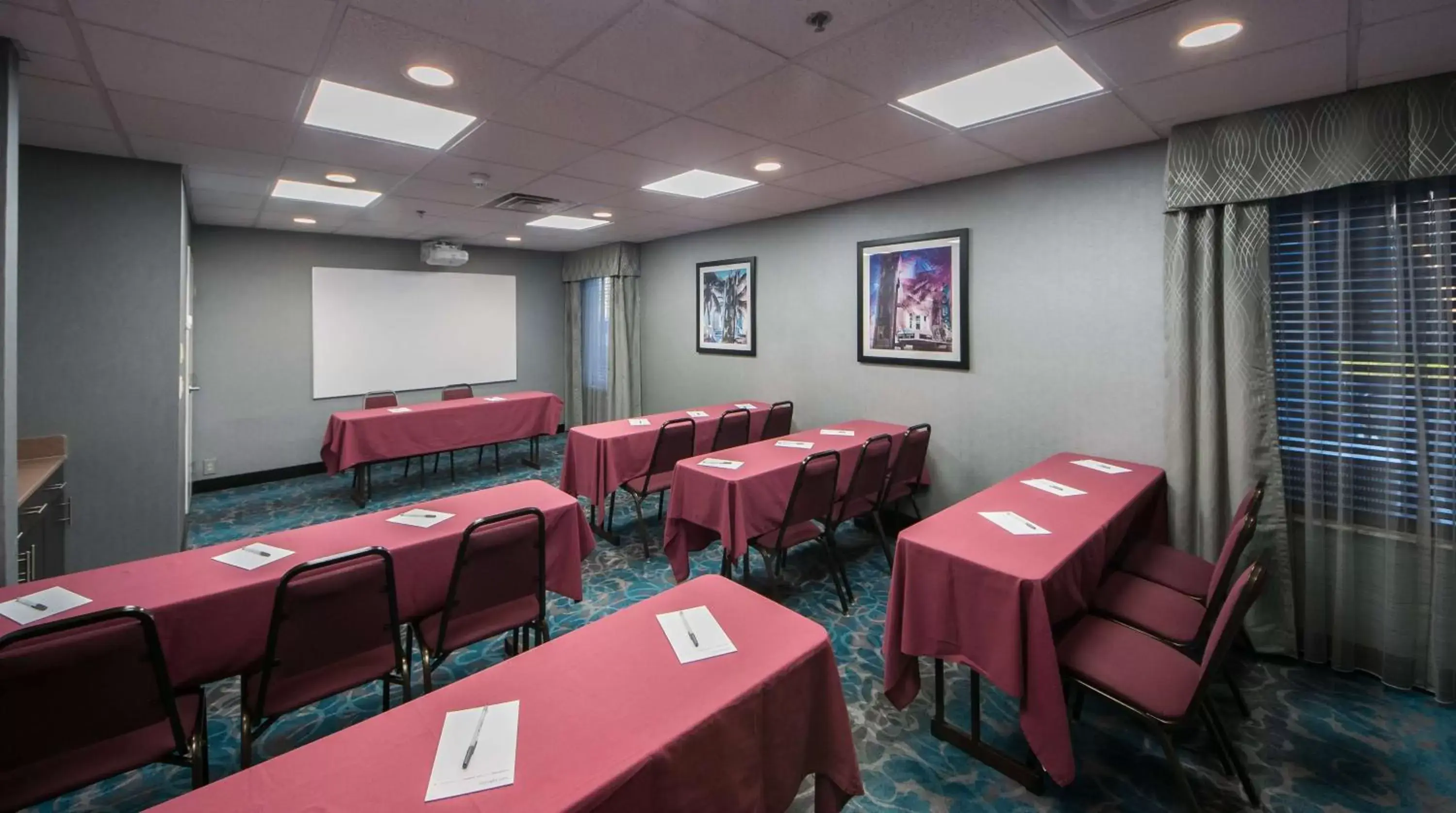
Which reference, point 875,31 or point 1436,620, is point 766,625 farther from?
point 1436,620

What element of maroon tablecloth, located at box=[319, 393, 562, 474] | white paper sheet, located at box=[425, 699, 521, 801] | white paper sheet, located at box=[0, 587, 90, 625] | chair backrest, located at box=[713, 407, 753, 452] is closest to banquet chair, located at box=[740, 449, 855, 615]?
chair backrest, located at box=[713, 407, 753, 452]

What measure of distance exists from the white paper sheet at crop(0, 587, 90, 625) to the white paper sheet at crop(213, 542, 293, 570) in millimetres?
375

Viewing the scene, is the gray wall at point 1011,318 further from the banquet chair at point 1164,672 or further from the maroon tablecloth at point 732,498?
the banquet chair at point 1164,672

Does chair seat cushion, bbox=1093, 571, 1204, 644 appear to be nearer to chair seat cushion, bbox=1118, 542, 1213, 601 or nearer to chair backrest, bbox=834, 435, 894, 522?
chair seat cushion, bbox=1118, 542, 1213, 601

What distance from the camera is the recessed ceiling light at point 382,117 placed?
2660 millimetres

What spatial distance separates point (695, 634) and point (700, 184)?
3.54 meters

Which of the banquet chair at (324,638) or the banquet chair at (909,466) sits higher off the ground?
the banquet chair at (909,466)

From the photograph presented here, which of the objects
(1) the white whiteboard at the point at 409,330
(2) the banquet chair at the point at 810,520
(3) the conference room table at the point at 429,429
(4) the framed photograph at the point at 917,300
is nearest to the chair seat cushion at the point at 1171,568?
(2) the banquet chair at the point at 810,520

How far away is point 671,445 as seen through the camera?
4.36 metres

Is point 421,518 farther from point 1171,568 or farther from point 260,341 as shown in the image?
point 260,341

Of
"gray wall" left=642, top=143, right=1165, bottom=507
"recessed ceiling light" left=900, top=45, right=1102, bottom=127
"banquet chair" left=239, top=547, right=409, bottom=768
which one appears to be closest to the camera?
"banquet chair" left=239, top=547, right=409, bottom=768

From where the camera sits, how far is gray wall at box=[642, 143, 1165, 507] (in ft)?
11.0

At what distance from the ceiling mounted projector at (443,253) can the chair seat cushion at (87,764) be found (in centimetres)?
578

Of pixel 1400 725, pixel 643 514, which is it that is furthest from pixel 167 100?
pixel 1400 725
